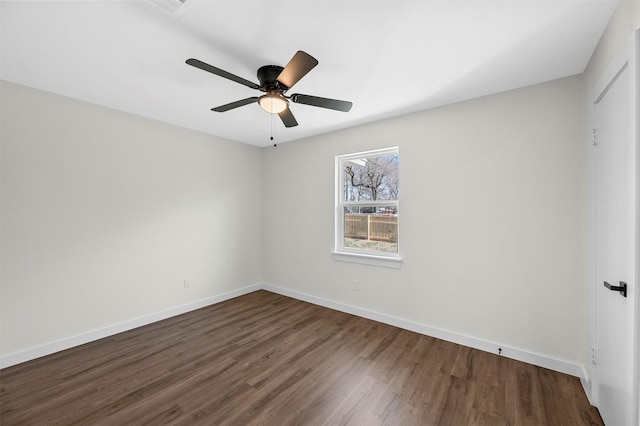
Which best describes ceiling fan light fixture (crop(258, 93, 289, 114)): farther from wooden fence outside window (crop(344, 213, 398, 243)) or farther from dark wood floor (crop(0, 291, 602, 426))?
dark wood floor (crop(0, 291, 602, 426))

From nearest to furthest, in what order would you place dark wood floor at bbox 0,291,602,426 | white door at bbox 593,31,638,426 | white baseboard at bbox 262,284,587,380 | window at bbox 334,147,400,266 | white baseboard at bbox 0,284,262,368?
white door at bbox 593,31,638,426, dark wood floor at bbox 0,291,602,426, white baseboard at bbox 262,284,587,380, white baseboard at bbox 0,284,262,368, window at bbox 334,147,400,266

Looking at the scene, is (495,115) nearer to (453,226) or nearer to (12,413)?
(453,226)

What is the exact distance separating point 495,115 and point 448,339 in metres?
2.38

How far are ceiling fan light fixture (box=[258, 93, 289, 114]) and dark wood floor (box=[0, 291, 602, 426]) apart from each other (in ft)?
7.50

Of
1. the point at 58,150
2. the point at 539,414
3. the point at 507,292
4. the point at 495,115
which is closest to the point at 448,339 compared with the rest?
the point at 507,292

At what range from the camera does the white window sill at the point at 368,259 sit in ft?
10.4

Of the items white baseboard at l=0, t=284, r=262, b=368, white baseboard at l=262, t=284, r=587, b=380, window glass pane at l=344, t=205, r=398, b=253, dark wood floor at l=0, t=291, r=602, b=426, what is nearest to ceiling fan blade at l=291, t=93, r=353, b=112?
window glass pane at l=344, t=205, r=398, b=253

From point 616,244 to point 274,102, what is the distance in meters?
2.46

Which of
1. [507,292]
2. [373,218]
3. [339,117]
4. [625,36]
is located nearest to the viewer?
[625,36]

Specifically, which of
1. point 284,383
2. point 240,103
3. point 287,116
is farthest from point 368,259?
point 240,103

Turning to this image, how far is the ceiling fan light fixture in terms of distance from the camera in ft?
6.75

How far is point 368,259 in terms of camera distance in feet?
11.1

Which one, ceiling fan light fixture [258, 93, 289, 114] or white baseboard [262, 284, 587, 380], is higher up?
ceiling fan light fixture [258, 93, 289, 114]

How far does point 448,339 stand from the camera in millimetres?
2764
